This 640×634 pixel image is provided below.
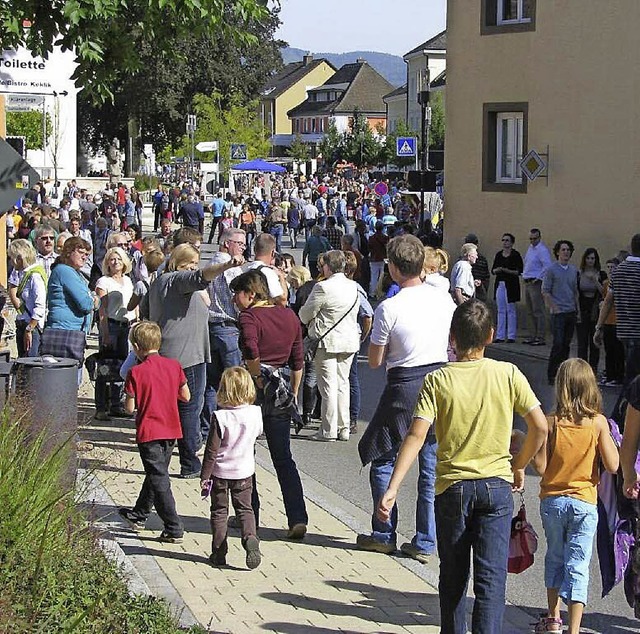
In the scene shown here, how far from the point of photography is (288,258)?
13.7 meters

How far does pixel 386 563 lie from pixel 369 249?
18.3m

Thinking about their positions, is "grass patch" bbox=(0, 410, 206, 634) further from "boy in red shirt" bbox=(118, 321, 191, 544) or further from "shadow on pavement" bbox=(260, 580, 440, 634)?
"boy in red shirt" bbox=(118, 321, 191, 544)

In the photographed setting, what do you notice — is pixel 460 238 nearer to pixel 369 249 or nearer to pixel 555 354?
pixel 369 249

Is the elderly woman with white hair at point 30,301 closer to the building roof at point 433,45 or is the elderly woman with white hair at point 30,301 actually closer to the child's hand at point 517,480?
the child's hand at point 517,480

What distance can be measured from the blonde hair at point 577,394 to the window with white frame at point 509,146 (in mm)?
Result: 17110

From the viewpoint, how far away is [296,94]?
162m

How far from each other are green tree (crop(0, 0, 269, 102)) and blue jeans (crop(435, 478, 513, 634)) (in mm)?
4200

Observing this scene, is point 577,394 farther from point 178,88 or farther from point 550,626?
point 178,88

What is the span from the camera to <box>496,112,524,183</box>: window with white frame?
76.1ft

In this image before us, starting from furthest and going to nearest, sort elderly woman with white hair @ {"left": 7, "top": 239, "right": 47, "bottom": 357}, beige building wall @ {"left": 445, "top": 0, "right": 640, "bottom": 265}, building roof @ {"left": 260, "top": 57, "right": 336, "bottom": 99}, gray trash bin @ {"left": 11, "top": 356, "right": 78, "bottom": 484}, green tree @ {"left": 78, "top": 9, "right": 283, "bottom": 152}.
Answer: building roof @ {"left": 260, "top": 57, "right": 336, "bottom": 99} < green tree @ {"left": 78, "top": 9, "right": 283, "bottom": 152} < beige building wall @ {"left": 445, "top": 0, "right": 640, "bottom": 265} < elderly woman with white hair @ {"left": 7, "top": 239, "right": 47, "bottom": 357} < gray trash bin @ {"left": 11, "top": 356, "right": 78, "bottom": 484}

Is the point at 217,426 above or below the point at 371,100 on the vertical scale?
below

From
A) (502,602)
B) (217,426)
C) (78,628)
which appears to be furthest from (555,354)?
(78,628)

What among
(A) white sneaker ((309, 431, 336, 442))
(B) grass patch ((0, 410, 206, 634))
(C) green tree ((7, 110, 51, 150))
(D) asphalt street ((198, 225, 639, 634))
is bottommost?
(D) asphalt street ((198, 225, 639, 634))

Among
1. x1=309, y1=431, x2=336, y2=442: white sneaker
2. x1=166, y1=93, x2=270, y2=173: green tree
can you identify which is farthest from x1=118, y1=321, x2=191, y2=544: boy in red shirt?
x1=166, y1=93, x2=270, y2=173: green tree
